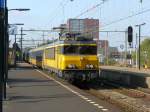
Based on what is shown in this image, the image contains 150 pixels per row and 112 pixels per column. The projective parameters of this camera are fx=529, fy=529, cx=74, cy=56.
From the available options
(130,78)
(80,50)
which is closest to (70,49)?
(80,50)

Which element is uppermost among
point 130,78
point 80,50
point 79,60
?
point 80,50

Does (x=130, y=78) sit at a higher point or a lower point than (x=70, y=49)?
lower

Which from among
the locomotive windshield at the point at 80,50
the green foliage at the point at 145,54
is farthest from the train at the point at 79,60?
the green foliage at the point at 145,54

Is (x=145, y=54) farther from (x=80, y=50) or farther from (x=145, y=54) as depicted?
(x=80, y=50)

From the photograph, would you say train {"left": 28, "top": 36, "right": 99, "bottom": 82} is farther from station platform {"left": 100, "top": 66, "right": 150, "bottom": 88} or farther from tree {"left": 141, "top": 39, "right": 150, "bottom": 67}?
tree {"left": 141, "top": 39, "right": 150, "bottom": 67}

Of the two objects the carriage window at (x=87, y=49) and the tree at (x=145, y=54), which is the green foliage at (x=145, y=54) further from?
the carriage window at (x=87, y=49)

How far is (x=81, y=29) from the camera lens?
66.2 m

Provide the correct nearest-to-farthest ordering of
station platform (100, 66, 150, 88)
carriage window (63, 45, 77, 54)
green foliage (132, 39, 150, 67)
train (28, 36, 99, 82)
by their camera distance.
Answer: train (28, 36, 99, 82) → carriage window (63, 45, 77, 54) → station platform (100, 66, 150, 88) → green foliage (132, 39, 150, 67)

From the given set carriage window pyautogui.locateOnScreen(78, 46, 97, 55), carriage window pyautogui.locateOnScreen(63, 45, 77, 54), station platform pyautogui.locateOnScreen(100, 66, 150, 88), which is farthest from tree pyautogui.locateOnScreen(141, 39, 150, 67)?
carriage window pyautogui.locateOnScreen(63, 45, 77, 54)

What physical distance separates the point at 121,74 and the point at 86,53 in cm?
985

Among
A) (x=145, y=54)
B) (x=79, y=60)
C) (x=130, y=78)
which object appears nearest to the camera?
(x=79, y=60)

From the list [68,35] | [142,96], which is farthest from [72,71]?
[142,96]

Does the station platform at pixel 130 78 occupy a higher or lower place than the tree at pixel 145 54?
lower

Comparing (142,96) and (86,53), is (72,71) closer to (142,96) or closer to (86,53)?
(86,53)
